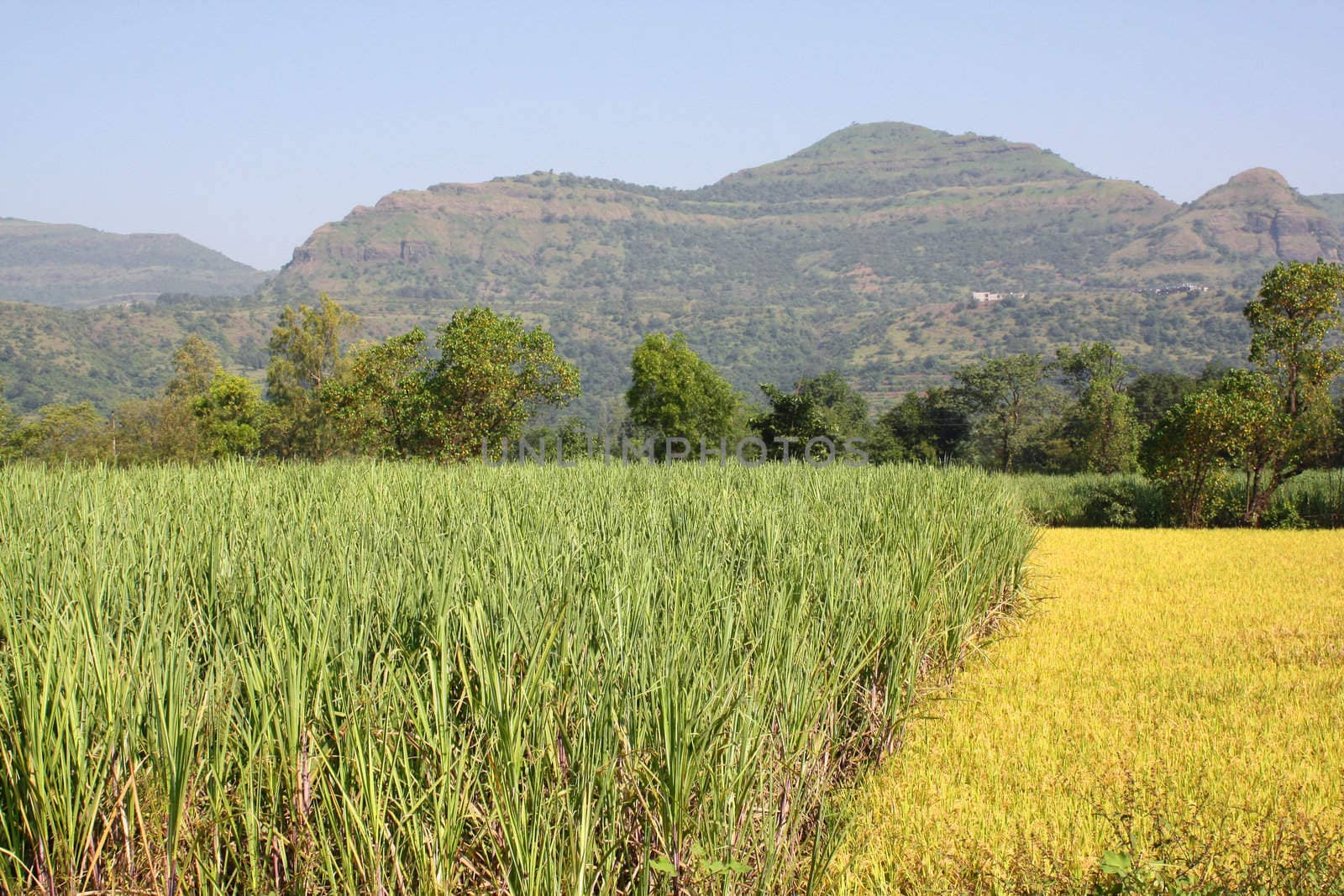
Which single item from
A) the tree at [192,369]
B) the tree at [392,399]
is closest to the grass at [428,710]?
the tree at [392,399]

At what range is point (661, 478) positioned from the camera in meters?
7.93

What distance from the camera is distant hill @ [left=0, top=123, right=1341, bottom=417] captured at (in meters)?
90.6

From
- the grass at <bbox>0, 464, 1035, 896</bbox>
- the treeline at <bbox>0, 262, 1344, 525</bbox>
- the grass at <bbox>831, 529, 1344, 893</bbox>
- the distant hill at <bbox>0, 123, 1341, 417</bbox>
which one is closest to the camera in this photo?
the grass at <bbox>0, 464, 1035, 896</bbox>

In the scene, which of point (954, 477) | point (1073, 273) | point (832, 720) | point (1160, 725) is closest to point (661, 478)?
point (954, 477)

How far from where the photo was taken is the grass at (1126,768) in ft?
9.75

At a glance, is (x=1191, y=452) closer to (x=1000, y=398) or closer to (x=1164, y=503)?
(x=1164, y=503)

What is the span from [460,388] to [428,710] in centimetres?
2066

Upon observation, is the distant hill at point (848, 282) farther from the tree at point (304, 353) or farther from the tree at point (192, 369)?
the tree at point (304, 353)

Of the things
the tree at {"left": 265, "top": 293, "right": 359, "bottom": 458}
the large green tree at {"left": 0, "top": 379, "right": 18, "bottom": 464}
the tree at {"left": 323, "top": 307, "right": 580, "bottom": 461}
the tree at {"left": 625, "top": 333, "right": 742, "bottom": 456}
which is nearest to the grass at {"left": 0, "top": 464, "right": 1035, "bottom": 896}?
the tree at {"left": 323, "top": 307, "right": 580, "bottom": 461}

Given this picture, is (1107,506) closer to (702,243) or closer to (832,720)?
(832,720)

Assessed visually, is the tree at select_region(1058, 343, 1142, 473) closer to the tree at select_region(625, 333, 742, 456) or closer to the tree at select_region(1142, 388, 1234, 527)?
the tree at select_region(625, 333, 742, 456)

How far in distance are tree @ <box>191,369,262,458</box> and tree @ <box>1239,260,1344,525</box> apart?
120ft

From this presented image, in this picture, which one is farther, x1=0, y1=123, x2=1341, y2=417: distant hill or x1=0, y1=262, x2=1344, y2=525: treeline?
x1=0, y1=123, x2=1341, y2=417: distant hill

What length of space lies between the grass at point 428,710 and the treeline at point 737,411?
6.45m
